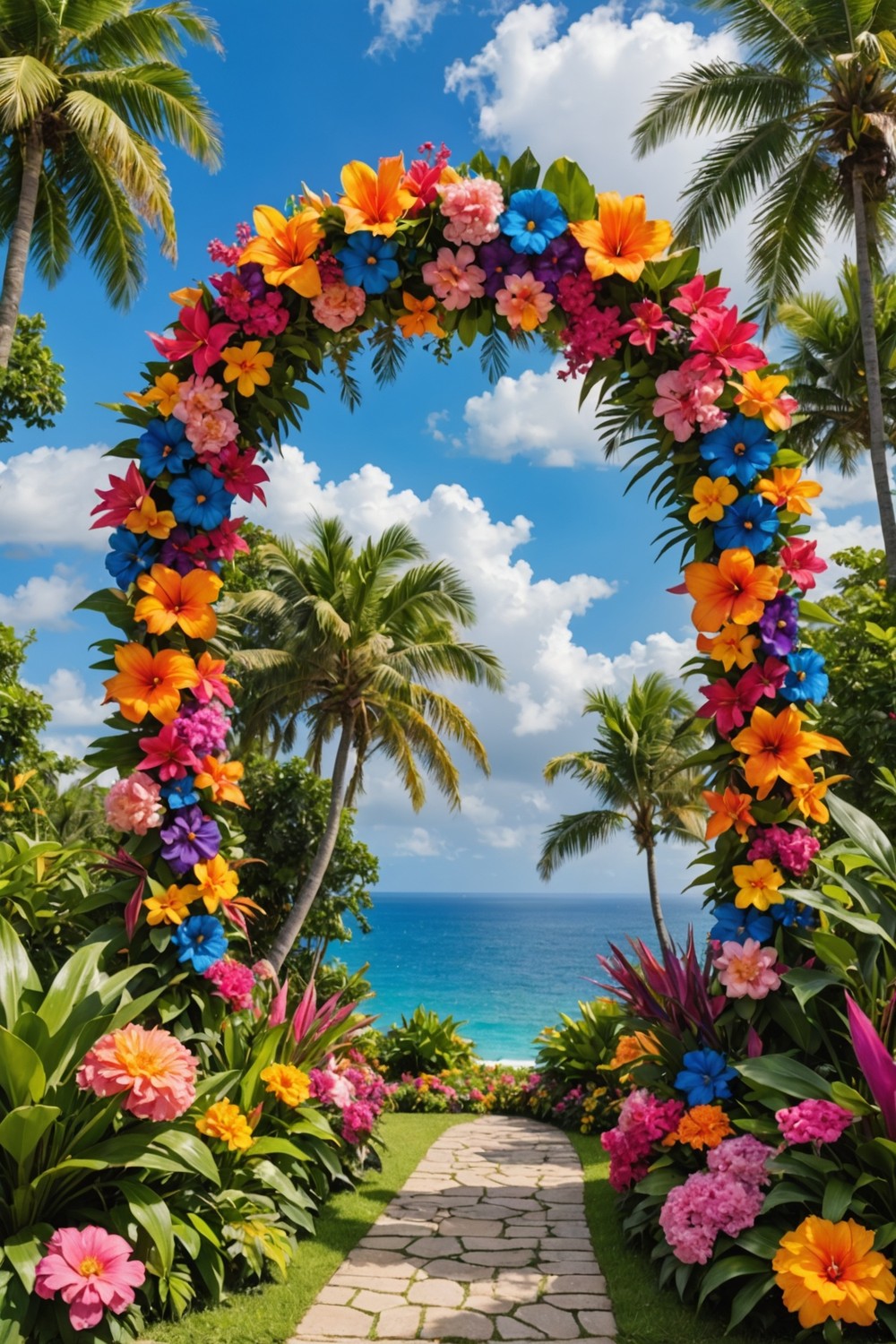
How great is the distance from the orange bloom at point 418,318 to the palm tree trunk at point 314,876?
8.90m

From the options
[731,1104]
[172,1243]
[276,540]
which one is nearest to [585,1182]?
[731,1104]

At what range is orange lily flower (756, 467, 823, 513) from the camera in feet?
13.9

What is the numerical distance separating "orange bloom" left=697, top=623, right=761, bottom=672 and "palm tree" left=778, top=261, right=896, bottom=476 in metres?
13.7

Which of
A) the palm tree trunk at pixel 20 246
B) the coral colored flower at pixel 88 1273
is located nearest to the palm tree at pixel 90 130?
the palm tree trunk at pixel 20 246

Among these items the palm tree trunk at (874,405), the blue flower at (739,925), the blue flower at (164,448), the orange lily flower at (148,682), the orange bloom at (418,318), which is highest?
the palm tree trunk at (874,405)

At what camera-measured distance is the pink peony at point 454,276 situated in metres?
4.29

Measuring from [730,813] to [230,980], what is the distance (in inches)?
87.0

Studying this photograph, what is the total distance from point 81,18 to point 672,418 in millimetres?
12683

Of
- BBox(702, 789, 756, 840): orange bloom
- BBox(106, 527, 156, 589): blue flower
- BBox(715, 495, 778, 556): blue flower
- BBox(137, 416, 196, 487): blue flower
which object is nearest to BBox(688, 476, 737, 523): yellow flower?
BBox(715, 495, 778, 556): blue flower

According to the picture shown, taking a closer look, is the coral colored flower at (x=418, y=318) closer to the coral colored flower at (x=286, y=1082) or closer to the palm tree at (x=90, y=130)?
the coral colored flower at (x=286, y=1082)

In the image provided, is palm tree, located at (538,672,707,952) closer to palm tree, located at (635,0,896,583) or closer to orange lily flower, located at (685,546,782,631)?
palm tree, located at (635,0,896,583)

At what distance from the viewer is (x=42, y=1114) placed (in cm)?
307

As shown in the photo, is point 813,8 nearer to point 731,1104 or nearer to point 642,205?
point 642,205

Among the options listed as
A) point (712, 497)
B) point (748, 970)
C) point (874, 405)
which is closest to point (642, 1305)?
point (748, 970)
